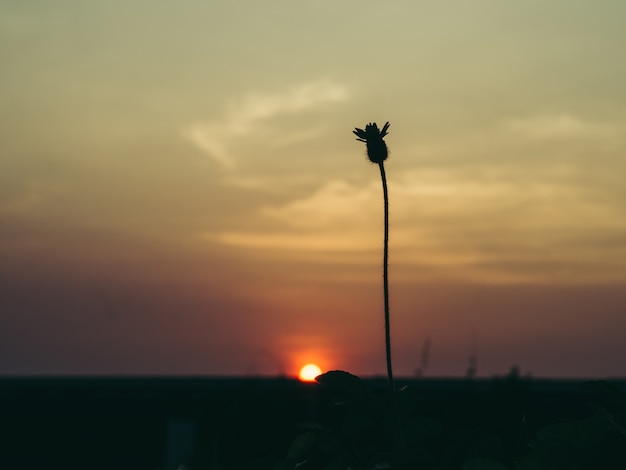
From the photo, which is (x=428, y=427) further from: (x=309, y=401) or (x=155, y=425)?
(x=155, y=425)

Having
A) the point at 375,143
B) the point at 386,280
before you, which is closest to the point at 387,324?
the point at 386,280

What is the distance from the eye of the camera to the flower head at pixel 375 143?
1722mm

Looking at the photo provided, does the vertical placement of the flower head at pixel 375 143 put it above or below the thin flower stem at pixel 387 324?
above

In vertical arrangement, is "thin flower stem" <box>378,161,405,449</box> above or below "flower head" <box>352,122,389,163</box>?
below

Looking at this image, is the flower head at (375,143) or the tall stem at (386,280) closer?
the tall stem at (386,280)

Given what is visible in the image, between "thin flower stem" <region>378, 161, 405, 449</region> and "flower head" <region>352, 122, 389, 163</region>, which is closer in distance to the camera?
"thin flower stem" <region>378, 161, 405, 449</region>

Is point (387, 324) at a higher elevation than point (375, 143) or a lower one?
lower

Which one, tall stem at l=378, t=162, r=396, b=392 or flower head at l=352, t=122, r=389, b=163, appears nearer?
tall stem at l=378, t=162, r=396, b=392

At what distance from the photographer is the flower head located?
5.65 feet

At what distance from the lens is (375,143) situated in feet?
5.66

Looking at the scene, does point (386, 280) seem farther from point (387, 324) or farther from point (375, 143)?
point (375, 143)

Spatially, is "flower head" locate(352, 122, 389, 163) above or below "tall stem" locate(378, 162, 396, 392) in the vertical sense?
above

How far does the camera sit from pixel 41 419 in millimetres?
14594

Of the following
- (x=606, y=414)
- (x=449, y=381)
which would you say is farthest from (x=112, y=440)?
(x=606, y=414)
